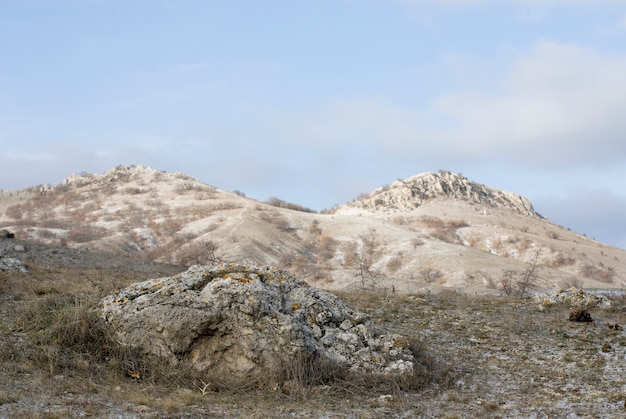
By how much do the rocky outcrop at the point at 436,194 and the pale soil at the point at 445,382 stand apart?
2059 inches

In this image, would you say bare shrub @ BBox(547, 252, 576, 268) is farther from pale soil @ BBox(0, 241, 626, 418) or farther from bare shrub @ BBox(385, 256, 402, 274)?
pale soil @ BBox(0, 241, 626, 418)

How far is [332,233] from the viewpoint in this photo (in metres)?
50.9

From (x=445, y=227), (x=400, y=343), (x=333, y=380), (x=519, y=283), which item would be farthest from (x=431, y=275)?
(x=333, y=380)

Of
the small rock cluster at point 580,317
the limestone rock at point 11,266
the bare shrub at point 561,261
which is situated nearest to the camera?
the small rock cluster at point 580,317

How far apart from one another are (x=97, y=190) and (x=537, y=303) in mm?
57291

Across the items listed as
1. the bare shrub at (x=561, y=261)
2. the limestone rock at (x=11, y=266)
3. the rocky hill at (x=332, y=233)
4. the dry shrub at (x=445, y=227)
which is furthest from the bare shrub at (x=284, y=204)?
the limestone rock at (x=11, y=266)

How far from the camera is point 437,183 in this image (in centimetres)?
7362

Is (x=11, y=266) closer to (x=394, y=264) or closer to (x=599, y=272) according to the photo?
(x=394, y=264)

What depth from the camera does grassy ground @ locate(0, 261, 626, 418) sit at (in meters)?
8.35

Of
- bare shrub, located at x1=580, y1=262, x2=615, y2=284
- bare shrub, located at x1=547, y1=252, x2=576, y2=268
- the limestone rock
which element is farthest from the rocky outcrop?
the limestone rock

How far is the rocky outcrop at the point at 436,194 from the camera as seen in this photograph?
6962 centimetres

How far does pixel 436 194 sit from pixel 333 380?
6339cm

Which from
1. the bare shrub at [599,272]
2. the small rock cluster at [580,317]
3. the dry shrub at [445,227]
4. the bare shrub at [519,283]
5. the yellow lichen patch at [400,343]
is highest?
the dry shrub at [445,227]

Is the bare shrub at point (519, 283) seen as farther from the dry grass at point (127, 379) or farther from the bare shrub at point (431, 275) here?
the dry grass at point (127, 379)
